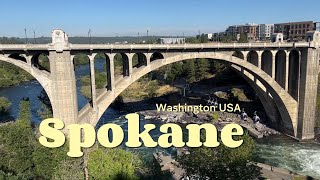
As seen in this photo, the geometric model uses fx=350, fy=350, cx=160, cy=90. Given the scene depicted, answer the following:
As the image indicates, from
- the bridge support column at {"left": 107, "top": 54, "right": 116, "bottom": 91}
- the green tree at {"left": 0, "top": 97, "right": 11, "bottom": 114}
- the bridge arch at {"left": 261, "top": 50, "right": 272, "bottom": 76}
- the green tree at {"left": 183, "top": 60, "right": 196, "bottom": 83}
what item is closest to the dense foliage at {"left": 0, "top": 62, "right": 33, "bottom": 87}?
the green tree at {"left": 0, "top": 97, "right": 11, "bottom": 114}

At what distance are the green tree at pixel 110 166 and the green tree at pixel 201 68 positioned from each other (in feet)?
135

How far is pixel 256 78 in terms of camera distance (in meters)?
34.2

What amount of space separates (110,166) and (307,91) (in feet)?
72.8

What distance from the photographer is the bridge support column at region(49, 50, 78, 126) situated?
24.9 meters

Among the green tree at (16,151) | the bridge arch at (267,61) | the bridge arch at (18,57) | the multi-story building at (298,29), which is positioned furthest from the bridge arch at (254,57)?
the multi-story building at (298,29)

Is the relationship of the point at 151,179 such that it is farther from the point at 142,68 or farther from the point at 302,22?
the point at 302,22

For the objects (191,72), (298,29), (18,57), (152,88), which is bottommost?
(152,88)

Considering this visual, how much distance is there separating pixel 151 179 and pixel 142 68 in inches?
470

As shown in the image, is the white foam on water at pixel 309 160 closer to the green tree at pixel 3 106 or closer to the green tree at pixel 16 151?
the green tree at pixel 16 151

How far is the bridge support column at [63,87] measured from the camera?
24906 millimetres

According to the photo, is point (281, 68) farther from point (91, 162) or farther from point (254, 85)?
point (91, 162)

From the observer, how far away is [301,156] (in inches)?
1207

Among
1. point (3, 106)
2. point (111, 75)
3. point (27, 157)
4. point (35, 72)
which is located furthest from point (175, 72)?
point (27, 157)

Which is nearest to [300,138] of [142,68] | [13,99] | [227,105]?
[227,105]
